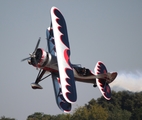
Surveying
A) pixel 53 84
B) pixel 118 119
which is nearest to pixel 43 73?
pixel 53 84

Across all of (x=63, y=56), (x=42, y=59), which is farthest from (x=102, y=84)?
(x=42, y=59)

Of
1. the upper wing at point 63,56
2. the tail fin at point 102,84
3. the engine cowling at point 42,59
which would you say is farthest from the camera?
the tail fin at point 102,84

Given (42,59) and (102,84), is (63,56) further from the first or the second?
(102,84)

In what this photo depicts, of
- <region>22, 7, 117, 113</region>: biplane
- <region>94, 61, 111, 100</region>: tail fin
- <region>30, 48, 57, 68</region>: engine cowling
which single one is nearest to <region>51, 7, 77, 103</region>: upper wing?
<region>22, 7, 117, 113</region>: biplane

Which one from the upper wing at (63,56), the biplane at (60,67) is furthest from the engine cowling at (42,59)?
the upper wing at (63,56)

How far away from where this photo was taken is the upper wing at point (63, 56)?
19.0m

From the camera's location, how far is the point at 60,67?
19891mm

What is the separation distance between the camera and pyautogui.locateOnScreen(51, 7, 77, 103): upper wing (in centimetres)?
1902

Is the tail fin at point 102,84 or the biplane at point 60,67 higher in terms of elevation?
the biplane at point 60,67

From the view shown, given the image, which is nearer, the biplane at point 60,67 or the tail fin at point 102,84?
the biplane at point 60,67

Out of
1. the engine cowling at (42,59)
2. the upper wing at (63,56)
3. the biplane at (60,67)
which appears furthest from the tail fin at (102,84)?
the engine cowling at (42,59)

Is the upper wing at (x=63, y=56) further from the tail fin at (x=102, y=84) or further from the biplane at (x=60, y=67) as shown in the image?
the tail fin at (x=102, y=84)

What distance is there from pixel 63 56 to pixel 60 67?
955 mm

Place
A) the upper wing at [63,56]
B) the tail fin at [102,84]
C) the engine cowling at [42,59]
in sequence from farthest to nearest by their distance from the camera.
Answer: the tail fin at [102,84], the engine cowling at [42,59], the upper wing at [63,56]
